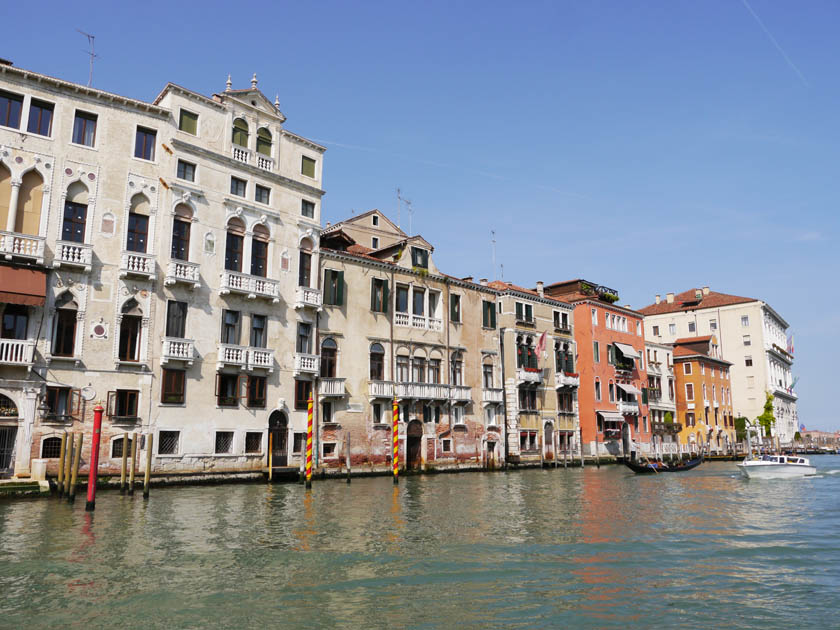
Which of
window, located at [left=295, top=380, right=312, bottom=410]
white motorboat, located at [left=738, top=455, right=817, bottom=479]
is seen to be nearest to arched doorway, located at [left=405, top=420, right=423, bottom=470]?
window, located at [left=295, top=380, right=312, bottom=410]

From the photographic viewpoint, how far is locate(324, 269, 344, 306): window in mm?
29438

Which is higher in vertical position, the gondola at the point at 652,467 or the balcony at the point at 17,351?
the balcony at the point at 17,351

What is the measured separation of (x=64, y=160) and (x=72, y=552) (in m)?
15.4

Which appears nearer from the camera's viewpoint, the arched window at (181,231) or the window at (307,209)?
the arched window at (181,231)

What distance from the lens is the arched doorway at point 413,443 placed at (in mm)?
31734

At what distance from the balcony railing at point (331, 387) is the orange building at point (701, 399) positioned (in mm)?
36888

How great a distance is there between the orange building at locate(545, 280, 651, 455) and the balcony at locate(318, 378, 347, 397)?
20047 millimetres

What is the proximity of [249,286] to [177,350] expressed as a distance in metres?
3.89

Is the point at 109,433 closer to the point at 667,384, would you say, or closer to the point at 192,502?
the point at 192,502

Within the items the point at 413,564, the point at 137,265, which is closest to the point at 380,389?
the point at 137,265

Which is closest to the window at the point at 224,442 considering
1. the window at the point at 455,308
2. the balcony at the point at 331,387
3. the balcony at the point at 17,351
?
the balcony at the point at 331,387

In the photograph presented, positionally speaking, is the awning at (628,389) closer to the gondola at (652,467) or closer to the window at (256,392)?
the gondola at (652,467)

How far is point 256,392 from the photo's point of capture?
26.3 meters

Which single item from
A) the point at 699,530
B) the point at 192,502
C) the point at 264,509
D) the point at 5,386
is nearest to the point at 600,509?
the point at 699,530
